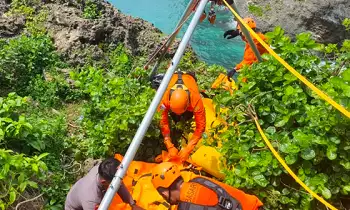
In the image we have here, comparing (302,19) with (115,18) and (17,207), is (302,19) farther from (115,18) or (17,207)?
(17,207)

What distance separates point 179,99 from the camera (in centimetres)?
500

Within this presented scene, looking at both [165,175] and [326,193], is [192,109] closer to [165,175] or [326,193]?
[165,175]

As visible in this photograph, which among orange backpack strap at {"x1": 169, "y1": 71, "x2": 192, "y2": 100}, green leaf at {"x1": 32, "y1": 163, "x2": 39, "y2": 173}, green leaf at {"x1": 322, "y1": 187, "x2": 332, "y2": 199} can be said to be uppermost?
orange backpack strap at {"x1": 169, "y1": 71, "x2": 192, "y2": 100}

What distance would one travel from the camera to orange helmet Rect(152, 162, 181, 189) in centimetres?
395

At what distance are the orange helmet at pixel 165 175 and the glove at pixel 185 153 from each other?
3.10 ft

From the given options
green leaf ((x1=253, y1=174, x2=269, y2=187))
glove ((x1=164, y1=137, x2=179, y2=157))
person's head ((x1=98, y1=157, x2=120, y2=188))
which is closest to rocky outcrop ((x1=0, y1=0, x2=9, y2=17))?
glove ((x1=164, y1=137, x2=179, y2=157))

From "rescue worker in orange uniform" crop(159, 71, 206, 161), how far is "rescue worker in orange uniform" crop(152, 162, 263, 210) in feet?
3.26

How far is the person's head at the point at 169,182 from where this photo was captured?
3.94 m

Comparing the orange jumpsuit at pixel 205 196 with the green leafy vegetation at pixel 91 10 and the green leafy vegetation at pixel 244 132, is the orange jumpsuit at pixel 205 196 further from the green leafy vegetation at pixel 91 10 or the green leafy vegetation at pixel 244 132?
the green leafy vegetation at pixel 91 10

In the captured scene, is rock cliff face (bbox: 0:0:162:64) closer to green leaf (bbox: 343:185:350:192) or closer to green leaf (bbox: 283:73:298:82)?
green leaf (bbox: 283:73:298:82)

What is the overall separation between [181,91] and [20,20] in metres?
4.23

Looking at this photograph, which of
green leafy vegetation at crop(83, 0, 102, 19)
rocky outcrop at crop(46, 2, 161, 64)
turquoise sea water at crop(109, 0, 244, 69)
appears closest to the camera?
rocky outcrop at crop(46, 2, 161, 64)

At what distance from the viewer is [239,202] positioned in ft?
12.5

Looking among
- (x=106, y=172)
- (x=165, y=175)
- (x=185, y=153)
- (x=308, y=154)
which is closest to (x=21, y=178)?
(x=106, y=172)
